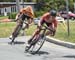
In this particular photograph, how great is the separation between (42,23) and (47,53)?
1043 millimetres

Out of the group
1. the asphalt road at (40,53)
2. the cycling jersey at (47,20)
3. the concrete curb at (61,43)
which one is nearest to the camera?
the asphalt road at (40,53)

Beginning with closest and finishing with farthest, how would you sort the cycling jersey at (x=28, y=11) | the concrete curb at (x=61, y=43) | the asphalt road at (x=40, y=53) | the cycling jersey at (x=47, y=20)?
1. the asphalt road at (x=40, y=53)
2. the cycling jersey at (x=47, y=20)
3. the concrete curb at (x=61, y=43)
4. the cycling jersey at (x=28, y=11)

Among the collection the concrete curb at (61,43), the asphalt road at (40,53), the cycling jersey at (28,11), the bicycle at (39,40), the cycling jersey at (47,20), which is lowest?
the concrete curb at (61,43)

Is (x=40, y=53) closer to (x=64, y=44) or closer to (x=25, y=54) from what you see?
(x=25, y=54)

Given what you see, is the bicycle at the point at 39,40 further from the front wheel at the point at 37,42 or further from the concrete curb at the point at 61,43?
the concrete curb at the point at 61,43

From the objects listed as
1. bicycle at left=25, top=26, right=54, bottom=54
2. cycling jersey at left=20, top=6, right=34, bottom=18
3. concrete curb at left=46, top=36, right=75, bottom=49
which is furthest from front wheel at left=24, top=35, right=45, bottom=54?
cycling jersey at left=20, top=6, right=34, bottom=18

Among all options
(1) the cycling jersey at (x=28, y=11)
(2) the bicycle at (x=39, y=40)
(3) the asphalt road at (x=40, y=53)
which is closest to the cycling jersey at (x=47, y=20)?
(2) the bicycle at (x=39, y=40)

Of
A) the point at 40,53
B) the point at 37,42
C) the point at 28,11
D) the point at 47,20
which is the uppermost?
the point at 47,20

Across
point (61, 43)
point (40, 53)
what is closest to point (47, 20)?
point (40, 53)

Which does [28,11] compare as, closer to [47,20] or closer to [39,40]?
[47,20]

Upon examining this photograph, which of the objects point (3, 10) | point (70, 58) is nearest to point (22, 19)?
point (70, 58)

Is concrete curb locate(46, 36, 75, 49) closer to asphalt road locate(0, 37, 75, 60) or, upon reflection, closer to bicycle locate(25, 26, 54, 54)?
asphalt road locate(0, 37, 75, 60)

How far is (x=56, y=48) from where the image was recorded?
1517 centimetres

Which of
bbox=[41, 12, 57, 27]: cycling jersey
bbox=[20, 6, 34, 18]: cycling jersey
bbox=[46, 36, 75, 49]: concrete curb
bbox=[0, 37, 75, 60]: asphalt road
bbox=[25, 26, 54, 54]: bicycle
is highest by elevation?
bbox=[41, 12, 57, 27]: cycling jersey
